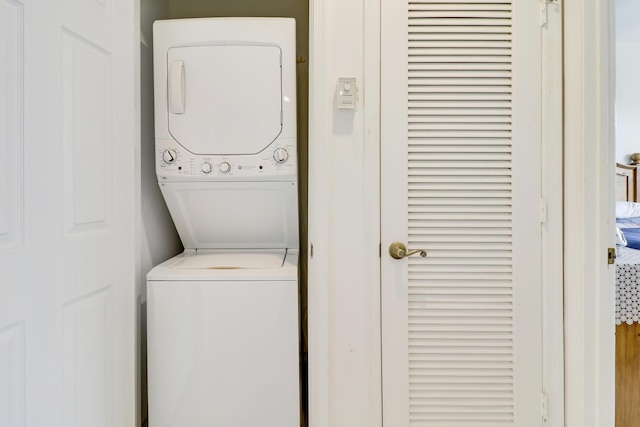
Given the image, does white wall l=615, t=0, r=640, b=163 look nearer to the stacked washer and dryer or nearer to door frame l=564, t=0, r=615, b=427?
door frame l=564, t=0, r=615, b=427

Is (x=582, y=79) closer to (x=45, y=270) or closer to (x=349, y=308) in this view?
(x=349, y=308)

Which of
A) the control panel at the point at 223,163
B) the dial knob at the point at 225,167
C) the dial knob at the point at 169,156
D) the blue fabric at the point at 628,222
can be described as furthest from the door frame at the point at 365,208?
the blue fabric at the point at 628,222

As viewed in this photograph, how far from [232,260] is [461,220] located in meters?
1.01

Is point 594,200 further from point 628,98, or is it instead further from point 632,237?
point 628,98

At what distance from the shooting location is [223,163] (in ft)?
5.09

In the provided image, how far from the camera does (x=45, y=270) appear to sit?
951 mm

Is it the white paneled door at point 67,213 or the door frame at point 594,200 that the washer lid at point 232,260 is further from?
the door frame at point 594,200

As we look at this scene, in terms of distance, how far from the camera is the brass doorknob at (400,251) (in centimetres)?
133

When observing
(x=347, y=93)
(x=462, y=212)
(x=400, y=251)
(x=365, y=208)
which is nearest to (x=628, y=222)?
(x=462, y=212)

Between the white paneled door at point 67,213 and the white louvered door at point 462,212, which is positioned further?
the white louvered door at point 462,212

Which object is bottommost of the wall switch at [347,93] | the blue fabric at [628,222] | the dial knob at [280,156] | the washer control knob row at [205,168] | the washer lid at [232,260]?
the washer lid at [232,260]

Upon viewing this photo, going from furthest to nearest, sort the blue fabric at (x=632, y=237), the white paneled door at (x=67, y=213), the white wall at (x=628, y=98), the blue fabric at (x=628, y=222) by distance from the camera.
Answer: the white wall at (x=628, y=98), the blue fabric at (x=628, y=222), the blue fabric at (x=632, y=237), the white paneled door at (x=67, y=213)

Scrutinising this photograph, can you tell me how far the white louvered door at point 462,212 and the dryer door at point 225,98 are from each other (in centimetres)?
51

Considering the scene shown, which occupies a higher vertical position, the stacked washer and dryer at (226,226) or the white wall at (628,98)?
the white wall at (628,98)
